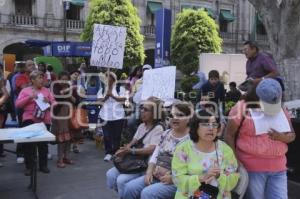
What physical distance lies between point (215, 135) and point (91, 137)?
7.19 m

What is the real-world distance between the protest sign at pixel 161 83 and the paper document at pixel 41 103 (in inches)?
61.4

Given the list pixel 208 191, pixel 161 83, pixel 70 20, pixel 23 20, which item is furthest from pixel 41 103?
pixel 70 20

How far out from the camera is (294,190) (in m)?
5.16

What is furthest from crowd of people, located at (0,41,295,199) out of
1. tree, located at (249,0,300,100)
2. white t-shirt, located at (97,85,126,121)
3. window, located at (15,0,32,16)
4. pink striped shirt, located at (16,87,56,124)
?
window, located at (15,0,32,16)

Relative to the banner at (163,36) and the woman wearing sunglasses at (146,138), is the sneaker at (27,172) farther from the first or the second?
the banner at (163,36)

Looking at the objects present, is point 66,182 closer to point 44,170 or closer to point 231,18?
point 44,170

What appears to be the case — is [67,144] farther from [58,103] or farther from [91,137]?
[91,137]

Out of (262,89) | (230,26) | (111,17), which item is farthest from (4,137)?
(230,26)

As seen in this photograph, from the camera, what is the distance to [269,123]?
12.6 ft

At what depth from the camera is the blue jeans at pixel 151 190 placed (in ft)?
13.7

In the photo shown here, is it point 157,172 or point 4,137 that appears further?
point 4,137

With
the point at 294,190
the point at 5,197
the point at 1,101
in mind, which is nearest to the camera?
the point at 294,190

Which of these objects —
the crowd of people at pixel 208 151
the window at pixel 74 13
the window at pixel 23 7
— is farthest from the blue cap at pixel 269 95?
the window at pixel 74 13

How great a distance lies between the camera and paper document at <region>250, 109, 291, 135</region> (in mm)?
3812
